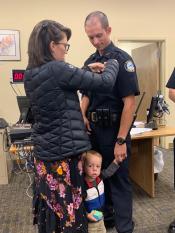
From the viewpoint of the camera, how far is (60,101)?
4.09ft

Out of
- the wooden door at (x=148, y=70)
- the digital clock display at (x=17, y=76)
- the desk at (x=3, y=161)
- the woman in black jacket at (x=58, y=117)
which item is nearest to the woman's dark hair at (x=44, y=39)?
the woman in black jacket at (x=58, y=117)

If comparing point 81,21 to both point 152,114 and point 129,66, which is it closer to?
point 152,114

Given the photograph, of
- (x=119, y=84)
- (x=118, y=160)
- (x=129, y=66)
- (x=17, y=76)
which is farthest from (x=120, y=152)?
(x=17, y=76)

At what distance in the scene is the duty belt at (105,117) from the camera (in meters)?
1.74

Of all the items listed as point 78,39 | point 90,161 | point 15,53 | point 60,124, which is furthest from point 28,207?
point 78,39

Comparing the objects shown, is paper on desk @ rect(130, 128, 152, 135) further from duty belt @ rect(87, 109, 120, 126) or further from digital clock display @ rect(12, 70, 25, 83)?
digital clock display @ rect(12, 70, 25, 83)

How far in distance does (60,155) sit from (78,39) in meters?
3.23

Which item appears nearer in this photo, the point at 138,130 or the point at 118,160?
the point at 118,160

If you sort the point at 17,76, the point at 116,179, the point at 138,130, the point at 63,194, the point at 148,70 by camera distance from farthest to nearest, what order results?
the point at 148,70, the point at 17,76, the point at 138,130, the point at 116,179, the point at 63,194

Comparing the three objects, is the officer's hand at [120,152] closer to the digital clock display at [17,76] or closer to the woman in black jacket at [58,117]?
the woman in black jacket at [58,117]

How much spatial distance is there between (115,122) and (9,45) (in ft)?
9.05

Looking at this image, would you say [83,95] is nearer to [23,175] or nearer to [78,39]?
[23,175]

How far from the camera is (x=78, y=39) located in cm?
421

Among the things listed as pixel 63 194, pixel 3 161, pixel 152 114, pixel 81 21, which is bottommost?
pixel 3 161
